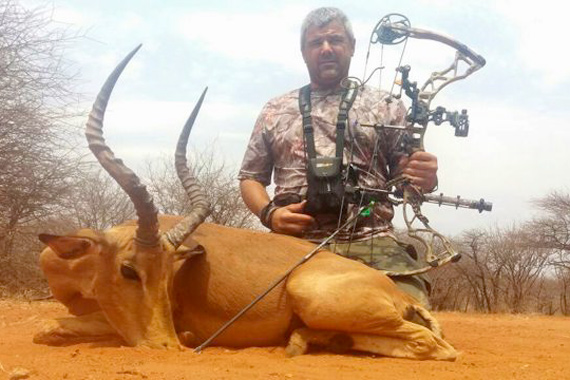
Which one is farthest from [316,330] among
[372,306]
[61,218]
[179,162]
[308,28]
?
[61,218]

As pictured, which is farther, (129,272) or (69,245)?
(69,245)

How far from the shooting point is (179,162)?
5.56m

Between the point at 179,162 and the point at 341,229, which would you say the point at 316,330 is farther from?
the point at 179,162

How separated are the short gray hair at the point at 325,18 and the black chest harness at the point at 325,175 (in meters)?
0.83

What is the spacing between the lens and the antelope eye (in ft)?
15.5

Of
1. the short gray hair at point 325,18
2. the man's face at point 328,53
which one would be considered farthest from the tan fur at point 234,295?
the short gray hair at point 325,18

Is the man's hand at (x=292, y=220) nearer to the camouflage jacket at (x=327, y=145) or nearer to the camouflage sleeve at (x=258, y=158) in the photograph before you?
the camouflage jacket at (x=327, y=145)

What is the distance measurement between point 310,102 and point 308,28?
0.68m

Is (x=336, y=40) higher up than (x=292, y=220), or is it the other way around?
(x=336, y=40)

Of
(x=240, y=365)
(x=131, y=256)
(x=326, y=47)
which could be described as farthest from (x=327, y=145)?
(x=240, y=365)

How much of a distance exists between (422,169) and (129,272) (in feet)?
7.68

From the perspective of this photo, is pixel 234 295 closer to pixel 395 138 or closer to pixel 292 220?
pixel 292 220

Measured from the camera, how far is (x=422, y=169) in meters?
5.58

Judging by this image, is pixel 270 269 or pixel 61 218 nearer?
pixel 270 269
